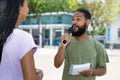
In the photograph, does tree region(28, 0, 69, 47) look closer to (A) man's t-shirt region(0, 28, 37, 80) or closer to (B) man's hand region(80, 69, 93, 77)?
(B) man's hand region(80, 69, 93, 77)

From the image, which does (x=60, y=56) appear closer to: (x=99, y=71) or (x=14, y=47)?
(x=99, y=71)

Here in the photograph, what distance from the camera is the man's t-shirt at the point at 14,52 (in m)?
2.27

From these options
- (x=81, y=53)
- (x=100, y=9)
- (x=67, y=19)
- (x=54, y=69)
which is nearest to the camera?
(x=81, y=53)

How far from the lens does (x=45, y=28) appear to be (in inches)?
1822

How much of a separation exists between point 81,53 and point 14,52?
1605 millimetres

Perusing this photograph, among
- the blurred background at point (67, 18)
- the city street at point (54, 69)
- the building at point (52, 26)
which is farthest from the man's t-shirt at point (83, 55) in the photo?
the building at point (52, 26)

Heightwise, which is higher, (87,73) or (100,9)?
(87,73)

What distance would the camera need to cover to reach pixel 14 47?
2275mm

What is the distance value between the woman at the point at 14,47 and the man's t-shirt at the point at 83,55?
147cm

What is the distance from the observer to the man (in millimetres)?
3723

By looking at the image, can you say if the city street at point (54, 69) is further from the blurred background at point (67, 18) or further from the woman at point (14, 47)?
the blurred background at point (67, 18)

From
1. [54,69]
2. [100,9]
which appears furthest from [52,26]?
[54,69]

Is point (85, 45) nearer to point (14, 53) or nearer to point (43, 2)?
point (14, 53)

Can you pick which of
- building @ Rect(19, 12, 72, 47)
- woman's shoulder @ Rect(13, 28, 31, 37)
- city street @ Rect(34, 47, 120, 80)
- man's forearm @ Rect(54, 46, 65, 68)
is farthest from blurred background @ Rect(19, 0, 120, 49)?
woman's shoulder @ Rect(13, 28, 31, 37)
